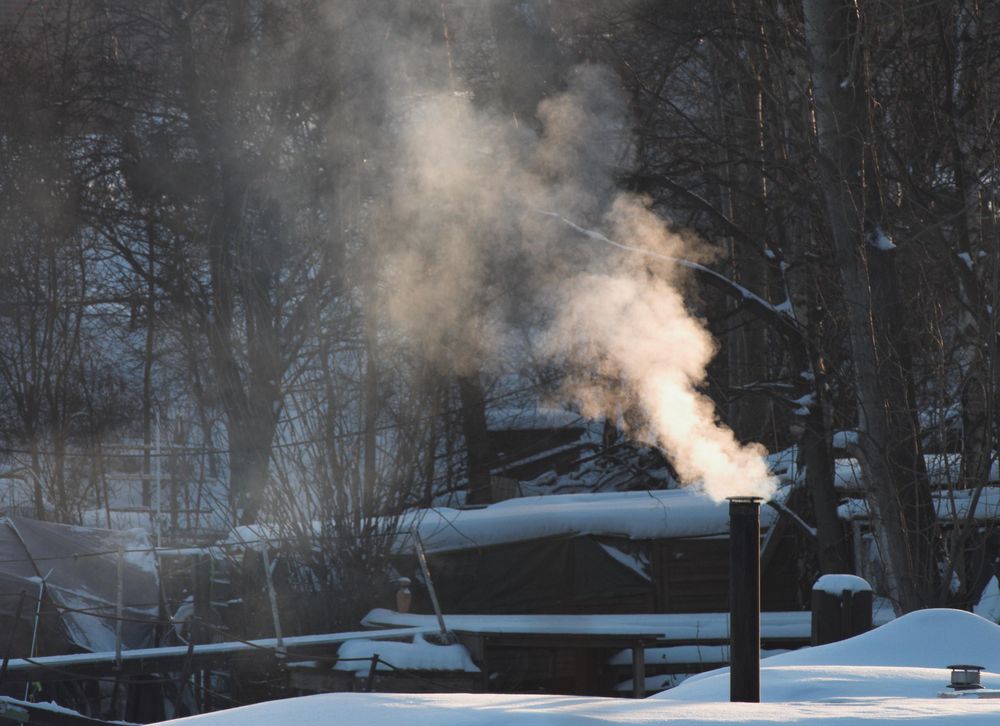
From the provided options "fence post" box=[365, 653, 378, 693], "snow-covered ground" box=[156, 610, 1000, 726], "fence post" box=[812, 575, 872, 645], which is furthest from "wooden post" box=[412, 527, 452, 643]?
"snow-covered ground" box=[156, 610, 1000, 726]

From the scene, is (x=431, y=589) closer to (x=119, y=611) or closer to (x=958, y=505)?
(x=119, y=611)

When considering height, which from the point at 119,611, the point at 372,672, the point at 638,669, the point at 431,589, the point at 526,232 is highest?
the point at 526,232

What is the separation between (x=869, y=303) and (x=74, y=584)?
7.69 m

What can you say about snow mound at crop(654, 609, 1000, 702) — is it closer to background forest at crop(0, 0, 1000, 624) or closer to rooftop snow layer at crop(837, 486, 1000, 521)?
background forest at crop(0, 0, 1000, 624)

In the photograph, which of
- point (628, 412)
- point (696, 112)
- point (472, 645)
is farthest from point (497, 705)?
point (696, 112)

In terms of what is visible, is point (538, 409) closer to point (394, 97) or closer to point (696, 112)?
point (696, 112)

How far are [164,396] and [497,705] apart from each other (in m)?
19.8

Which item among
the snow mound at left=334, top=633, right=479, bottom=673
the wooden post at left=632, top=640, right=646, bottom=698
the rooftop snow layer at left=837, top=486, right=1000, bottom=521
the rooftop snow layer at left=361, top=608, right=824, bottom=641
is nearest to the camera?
the rooftop snow layer at left=837, top=486, right=1000, bottom=521

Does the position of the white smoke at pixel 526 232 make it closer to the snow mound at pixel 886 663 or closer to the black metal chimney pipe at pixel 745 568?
the snow mound at pixel 886 663

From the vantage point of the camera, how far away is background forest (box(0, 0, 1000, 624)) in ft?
35.3

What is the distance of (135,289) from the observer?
21.0 m

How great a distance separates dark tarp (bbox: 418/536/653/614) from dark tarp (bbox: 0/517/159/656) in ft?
9.32

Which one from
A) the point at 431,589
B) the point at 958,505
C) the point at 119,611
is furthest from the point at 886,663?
the point at 119,611

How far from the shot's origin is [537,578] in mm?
12234
